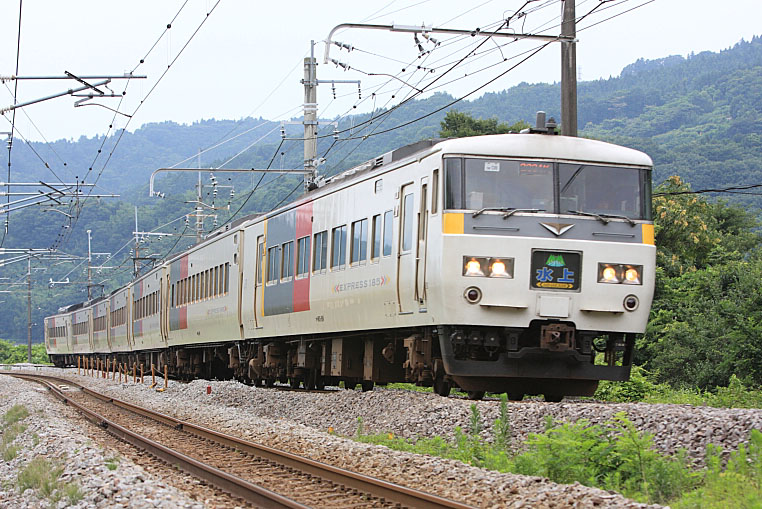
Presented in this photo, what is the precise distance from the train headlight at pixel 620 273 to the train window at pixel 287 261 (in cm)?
720

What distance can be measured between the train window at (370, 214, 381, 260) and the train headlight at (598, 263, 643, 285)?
10.5 ft

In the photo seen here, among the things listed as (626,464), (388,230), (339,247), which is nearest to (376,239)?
(388,230)

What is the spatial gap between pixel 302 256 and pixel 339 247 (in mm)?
1963

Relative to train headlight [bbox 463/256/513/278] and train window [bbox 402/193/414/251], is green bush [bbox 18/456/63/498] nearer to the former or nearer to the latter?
train headlight [bbox 463/256/513/278]

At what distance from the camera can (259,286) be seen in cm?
1889

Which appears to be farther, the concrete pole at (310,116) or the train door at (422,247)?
the concrete pole at (310,116)

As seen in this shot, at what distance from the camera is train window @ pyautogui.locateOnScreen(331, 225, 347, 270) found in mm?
14383

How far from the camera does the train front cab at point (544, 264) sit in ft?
35.0

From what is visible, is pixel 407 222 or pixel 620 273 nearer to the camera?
pixel 620 273

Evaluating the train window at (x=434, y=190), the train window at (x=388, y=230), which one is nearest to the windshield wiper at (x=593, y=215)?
the train window at (x=434, y=190)

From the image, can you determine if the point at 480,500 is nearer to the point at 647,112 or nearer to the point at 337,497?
the point at 337,497

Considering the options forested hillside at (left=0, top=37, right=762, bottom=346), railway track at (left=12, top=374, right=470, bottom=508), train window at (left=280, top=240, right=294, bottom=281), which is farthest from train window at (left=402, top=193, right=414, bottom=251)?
forested hillside at (left=0, top=37, right=762, bottom=346)

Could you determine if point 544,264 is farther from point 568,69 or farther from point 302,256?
point 302,256

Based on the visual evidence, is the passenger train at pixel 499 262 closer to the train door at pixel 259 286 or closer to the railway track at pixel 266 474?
the railway track at pixel 266 474
